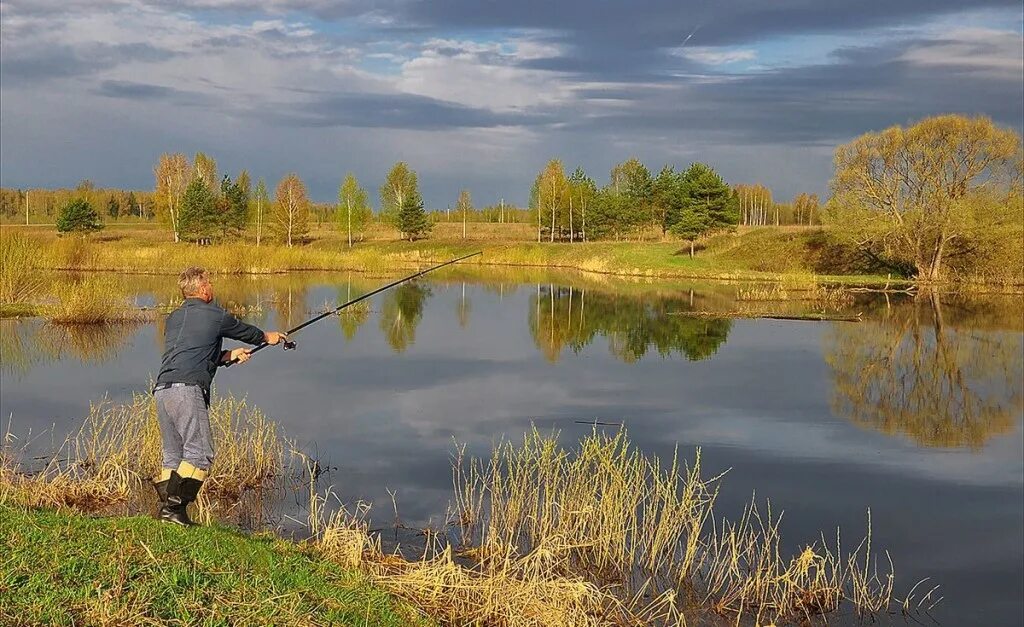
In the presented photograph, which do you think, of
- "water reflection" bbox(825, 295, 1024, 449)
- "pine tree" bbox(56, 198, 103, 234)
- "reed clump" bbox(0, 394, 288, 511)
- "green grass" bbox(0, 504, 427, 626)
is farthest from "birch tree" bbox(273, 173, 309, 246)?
"green grass" bbox(0, 504, 427, 626)

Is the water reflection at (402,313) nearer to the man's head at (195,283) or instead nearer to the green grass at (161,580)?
the man's head at (195,283)

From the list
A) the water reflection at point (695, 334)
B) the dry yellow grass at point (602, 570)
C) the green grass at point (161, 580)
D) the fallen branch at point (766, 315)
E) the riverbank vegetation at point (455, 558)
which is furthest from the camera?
the fallen branch at point (766, 315)

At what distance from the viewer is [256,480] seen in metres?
10.5

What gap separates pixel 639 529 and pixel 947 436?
7.54 m

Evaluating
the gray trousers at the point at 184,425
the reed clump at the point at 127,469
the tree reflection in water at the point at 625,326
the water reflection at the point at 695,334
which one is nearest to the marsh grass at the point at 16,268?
the water reflection at the point at 695,334

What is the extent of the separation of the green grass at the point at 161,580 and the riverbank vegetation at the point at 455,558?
0.6 inches

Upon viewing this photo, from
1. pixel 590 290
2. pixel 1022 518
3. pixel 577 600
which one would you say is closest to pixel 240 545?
pixel 577 600

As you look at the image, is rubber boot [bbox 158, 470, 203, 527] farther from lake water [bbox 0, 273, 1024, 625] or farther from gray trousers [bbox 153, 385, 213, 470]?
lake water [bbox 0, 273, 1024, 625]

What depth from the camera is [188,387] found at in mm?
6941

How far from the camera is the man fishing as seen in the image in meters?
6.93

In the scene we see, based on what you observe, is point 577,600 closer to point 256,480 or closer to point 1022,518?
point 256,480

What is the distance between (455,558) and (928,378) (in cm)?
1445

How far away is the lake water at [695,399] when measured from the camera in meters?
10.6

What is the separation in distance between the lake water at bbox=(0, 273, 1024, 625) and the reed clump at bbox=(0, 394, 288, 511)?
0.99 m
